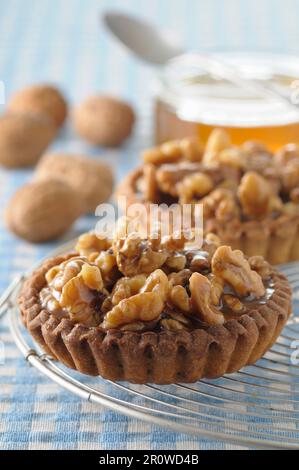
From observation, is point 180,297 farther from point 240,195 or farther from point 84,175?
point 84,175

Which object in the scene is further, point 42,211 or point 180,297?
point 42,211

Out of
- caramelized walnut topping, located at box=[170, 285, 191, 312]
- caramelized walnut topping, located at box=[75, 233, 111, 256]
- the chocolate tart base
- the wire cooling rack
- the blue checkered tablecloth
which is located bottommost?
the blue checkered tablecloth

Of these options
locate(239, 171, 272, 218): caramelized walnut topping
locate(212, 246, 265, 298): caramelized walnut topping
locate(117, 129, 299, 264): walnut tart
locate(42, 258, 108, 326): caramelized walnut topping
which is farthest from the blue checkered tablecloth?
locate(239, 171, 272, 218): caramelized walnut topping

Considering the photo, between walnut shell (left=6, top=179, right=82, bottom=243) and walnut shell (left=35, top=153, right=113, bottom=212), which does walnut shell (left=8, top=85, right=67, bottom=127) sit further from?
walnut shell (left=6, top=179, right=82, bottom=243)

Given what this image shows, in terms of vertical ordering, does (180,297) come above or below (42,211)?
above

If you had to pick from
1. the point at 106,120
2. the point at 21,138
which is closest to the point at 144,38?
the point at 106,120

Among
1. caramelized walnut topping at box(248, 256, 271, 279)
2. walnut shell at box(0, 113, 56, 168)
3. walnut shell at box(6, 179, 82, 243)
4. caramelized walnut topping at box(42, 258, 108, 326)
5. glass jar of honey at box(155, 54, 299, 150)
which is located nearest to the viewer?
caramelized walnut topping at box(42, 258, 108, 326)

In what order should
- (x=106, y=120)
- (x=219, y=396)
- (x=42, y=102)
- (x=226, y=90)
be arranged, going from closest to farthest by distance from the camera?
(x=219, y=396) < (x=226, y=90) < (x=106, y=120) < (x=42, y=102)

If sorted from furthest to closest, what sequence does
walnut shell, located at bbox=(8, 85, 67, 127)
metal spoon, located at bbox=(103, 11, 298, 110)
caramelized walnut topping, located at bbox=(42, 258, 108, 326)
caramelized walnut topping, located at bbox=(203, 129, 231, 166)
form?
walnut shell, located at bbox=(8, 85, 67, 127)
metal spoon, located at bbox=(103, 11, 298, 110)
caramelized walnut topping, located at bbox=(203, 129, 231, 166)
caramelized walnut topping, located at bbox=(42, 258, 108, 326)
